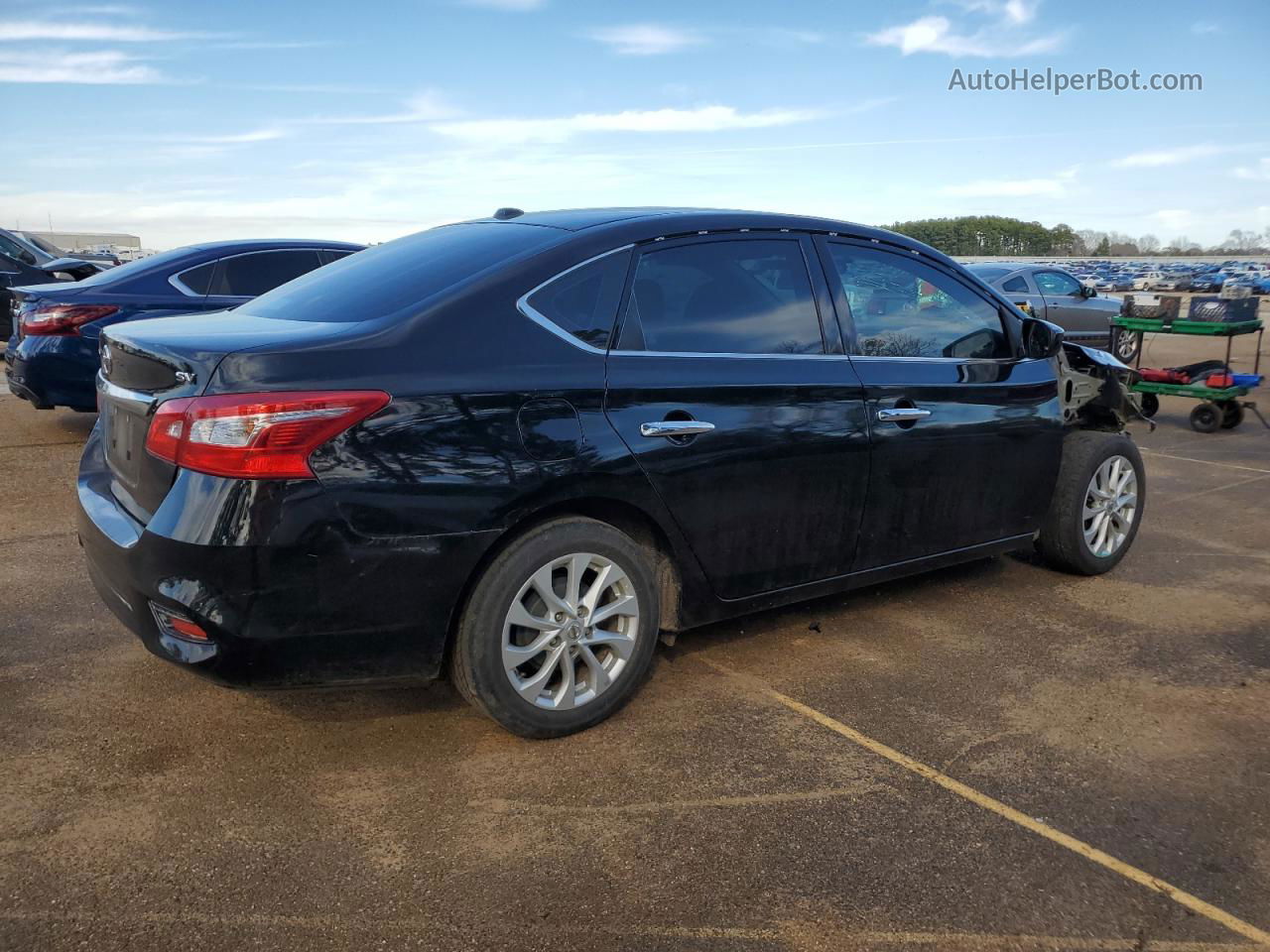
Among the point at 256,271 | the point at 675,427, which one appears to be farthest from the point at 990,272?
the point at 675,427

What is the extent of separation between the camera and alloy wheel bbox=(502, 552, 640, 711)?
3186 mm

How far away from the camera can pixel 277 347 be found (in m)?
2.88

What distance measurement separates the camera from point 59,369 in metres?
7.39

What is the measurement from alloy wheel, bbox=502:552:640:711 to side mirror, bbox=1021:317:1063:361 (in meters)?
2.46

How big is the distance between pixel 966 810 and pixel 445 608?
5.25ft

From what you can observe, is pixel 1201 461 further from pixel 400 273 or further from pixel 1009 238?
pixel 1009 238

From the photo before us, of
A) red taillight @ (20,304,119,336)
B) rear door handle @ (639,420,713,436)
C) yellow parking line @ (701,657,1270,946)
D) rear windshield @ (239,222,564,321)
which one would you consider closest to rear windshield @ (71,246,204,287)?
red taillight @ (20,304,119,336)

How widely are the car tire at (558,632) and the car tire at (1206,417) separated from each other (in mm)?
8518

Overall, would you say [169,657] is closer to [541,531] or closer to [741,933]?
[541,531]

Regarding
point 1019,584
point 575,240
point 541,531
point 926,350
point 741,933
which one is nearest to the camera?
point 741,933

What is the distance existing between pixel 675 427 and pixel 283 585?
1.31 metres

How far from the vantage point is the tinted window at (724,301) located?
11.5 ft

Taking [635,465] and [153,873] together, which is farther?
[635,465]

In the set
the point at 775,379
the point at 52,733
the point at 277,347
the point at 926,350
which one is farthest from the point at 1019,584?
the point at 52,733
